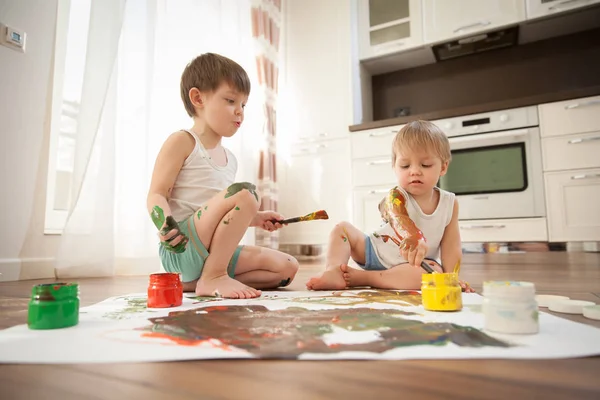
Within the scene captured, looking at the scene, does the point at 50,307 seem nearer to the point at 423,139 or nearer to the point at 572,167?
the point at 423,139

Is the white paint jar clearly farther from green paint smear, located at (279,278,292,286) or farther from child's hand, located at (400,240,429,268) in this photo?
green paint smear, located at (279,278,292,286)

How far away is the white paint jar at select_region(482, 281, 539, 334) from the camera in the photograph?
52 cm

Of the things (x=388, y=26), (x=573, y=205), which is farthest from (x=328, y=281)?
(x=388, y=26)

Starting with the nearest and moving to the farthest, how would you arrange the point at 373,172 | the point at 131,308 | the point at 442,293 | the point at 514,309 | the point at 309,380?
the point at 309,380 → the point at 514,309 → the point at 442,293 → the point at 131,308 → the point at 373,172

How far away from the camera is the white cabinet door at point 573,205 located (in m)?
2.38

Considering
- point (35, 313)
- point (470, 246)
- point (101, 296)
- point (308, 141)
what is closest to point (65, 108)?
point (101, 296)

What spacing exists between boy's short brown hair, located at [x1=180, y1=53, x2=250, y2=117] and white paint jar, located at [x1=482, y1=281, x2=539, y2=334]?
90cm

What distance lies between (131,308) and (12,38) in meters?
1.52

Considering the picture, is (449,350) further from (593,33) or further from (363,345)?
(593,33)

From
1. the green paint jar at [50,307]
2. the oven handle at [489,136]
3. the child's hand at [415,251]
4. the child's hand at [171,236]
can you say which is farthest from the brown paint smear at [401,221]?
the oven handle at [489,136]

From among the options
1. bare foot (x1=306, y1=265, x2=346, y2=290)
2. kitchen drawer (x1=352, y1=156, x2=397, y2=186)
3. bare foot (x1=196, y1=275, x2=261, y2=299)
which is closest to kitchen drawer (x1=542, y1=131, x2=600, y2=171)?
kitchen drawer (x1=352, y1=156, x2=397, y2=186)

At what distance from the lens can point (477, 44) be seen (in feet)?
10.1

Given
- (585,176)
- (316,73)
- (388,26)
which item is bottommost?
(585,176)

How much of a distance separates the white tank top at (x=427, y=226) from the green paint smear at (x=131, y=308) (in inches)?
26.0
